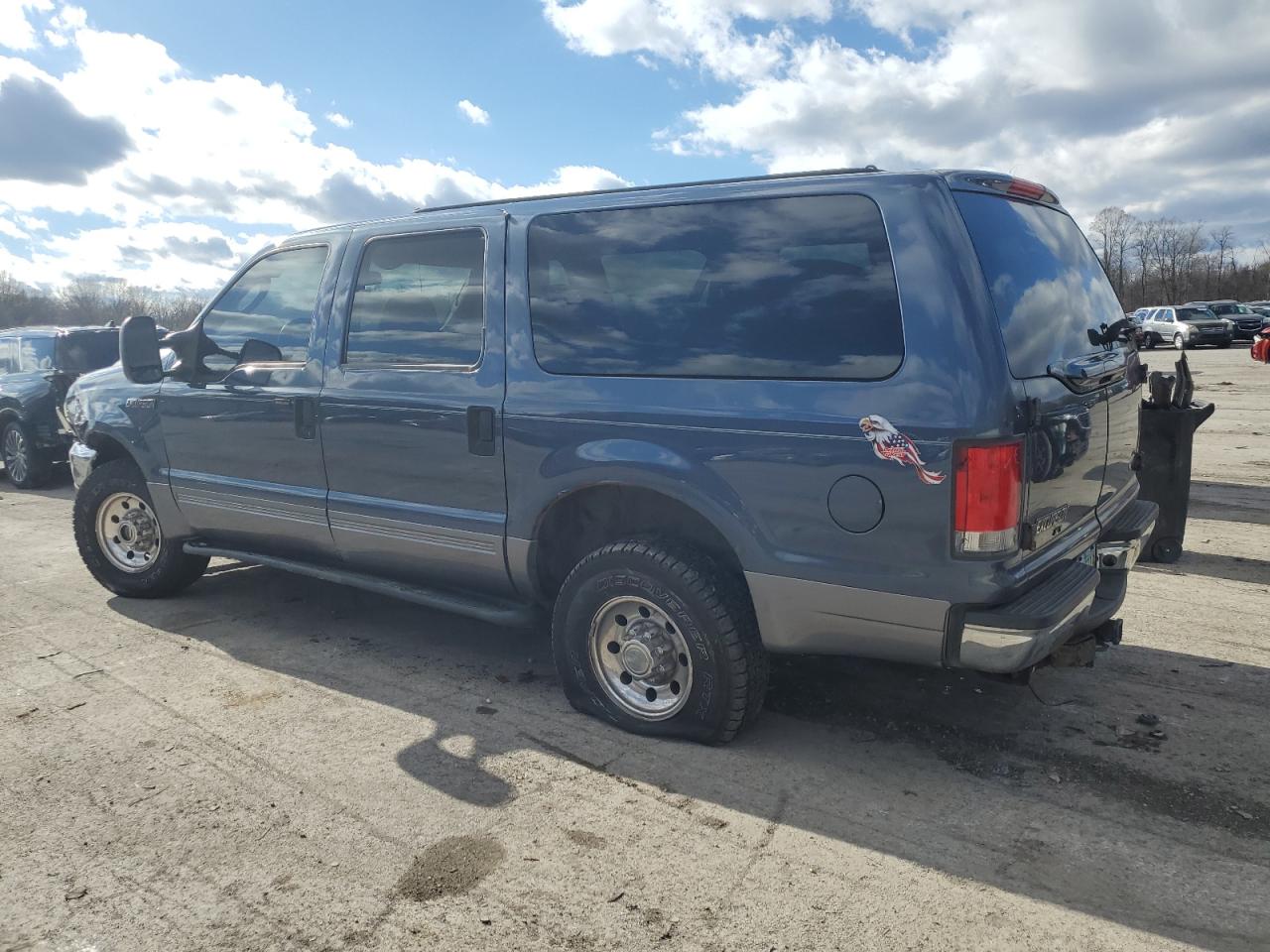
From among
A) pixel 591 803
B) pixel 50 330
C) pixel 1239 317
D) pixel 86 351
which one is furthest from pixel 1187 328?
pixel 591 803

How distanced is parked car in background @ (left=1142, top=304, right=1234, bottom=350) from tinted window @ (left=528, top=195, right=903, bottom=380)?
36.6 meters

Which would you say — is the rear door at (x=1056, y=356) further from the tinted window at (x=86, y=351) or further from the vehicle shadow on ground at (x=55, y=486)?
the tinted window at (x=86, y=351)

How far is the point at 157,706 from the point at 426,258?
2.29 meters

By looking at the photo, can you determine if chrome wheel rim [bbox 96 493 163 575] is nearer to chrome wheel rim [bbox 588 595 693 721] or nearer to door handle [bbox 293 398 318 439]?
door handle [bbox 293 398 318 439]

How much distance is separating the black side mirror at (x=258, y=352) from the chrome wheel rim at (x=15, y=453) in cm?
757

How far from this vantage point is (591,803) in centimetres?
317

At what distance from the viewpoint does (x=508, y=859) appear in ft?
9.34

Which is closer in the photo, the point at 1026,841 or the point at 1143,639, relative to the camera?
the point at 1026,841

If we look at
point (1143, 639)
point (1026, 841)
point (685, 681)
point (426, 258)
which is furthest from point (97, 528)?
point (1143, 639)

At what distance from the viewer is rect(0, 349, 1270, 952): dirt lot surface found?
2.56 meters

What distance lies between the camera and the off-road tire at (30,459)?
1053 centimetres

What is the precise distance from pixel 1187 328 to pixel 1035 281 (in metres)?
37.7

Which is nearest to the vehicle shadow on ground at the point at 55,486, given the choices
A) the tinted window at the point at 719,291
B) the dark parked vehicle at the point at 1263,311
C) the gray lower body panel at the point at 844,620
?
the tinted window at the point at 719,291

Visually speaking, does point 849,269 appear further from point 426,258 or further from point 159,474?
point 159,474
